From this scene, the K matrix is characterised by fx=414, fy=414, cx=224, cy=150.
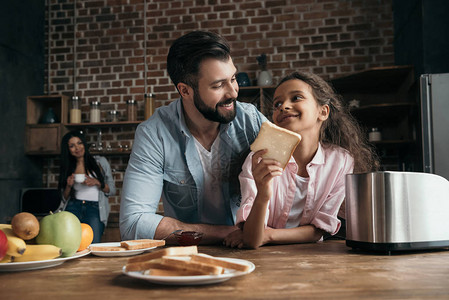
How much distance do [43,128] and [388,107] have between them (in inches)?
141

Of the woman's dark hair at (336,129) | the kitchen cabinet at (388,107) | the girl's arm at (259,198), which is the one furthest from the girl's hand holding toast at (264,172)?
the kitchen cabinet at (388,107)

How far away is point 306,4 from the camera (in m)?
4.41

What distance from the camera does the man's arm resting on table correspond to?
1514mm

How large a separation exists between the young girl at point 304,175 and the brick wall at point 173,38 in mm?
2663

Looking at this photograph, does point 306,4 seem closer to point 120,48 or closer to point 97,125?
point 120,48

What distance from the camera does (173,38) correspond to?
468 cm

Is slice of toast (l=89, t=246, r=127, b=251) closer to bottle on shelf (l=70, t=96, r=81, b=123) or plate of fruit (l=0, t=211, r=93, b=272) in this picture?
plate of fruit (l=0, t=211, r=93, b=272)

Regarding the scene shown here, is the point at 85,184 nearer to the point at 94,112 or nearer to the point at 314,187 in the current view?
the point at 94,112

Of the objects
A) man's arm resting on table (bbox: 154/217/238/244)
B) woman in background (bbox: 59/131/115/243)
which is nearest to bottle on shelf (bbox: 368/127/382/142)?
woman in background (bbox: 59/131/115/243)

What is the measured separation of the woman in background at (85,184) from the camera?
3.88m

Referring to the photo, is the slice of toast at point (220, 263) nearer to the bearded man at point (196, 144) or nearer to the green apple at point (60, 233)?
the green apple at point (60, 233)

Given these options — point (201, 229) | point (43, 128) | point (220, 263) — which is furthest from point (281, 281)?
point (43, 128)

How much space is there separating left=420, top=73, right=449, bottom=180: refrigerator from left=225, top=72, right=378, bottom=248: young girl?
1.24m

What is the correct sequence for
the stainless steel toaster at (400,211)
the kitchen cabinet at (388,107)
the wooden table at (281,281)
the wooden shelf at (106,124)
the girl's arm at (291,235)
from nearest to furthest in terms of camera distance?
1. the wooden table at (281,281)
2. the stainless steel toaster at (400,211)
3. the girl's arm at (291,235)
4. the kitchen cabinet at (388,107)
5. the wooden shelf at (106,124)
